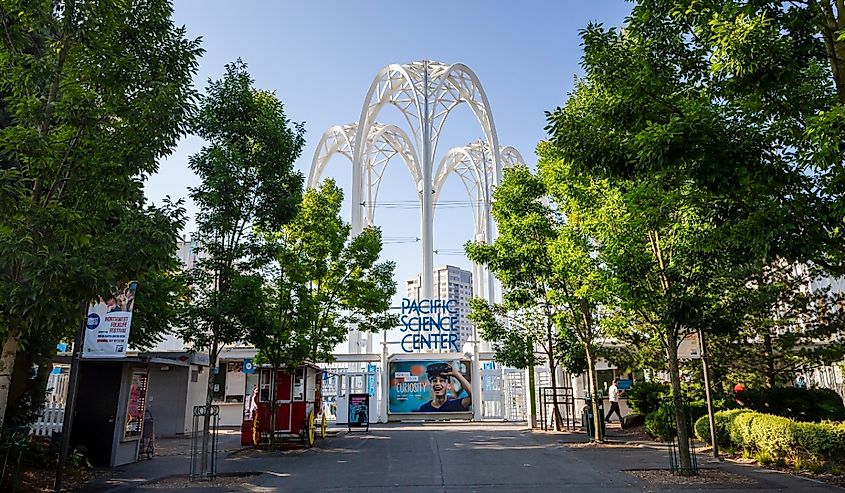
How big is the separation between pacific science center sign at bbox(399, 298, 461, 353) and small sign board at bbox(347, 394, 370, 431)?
5.17 m

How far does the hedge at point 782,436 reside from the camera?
1013cm

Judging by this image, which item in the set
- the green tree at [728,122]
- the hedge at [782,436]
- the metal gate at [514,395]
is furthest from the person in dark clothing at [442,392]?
the green tree at [728,122]

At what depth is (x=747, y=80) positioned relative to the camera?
6.97 metres

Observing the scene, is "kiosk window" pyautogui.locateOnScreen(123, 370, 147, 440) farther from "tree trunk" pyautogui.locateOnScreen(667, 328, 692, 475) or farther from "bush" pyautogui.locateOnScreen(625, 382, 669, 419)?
"bush" pyautogui.locateOnScreen(625, 382, 669, 419)

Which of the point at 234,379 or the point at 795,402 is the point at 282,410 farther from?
the point at 795,402

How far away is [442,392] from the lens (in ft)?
91.9

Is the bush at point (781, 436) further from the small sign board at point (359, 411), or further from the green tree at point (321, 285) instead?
the small sign board at point (359, 411)

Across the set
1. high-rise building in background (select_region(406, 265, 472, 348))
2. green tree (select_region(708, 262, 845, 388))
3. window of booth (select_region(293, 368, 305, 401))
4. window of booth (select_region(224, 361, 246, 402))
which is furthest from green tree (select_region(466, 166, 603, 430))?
high-rise building in background (select_region(406, 265, 472, 348))

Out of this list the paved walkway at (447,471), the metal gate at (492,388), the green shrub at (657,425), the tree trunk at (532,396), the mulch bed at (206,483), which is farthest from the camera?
the metal gate at (492,388)

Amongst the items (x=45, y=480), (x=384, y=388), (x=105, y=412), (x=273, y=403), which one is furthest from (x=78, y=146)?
(x=384, y=388)

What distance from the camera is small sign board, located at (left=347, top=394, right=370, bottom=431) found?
23844 millimetres

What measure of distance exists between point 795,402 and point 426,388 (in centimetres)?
1634

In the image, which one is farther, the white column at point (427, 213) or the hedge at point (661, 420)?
the white column at point (427, 213)

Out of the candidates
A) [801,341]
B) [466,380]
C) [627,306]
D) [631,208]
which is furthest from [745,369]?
[466,380]
